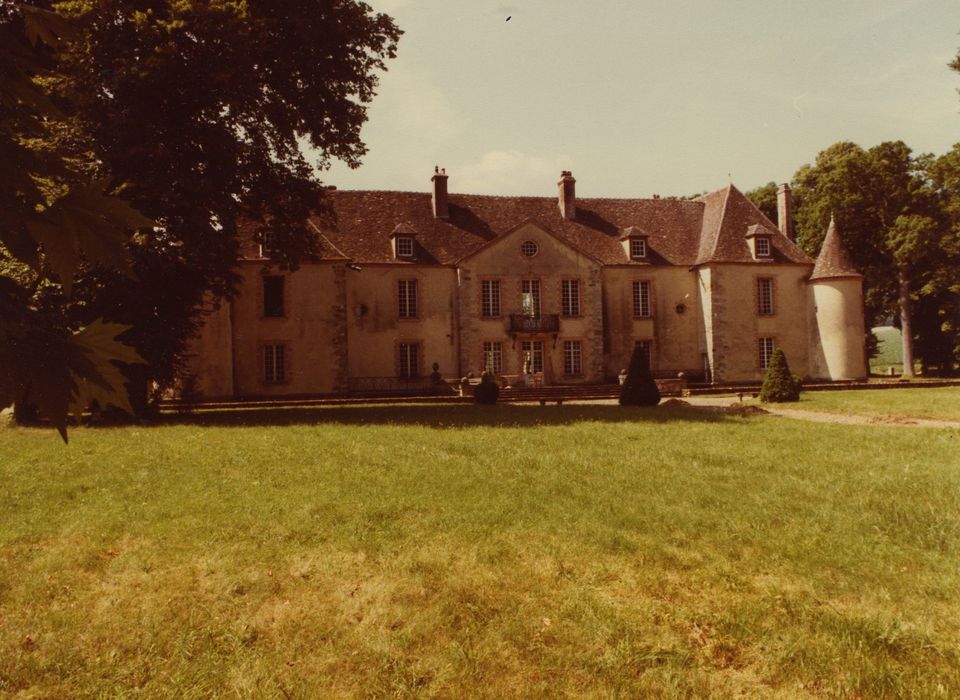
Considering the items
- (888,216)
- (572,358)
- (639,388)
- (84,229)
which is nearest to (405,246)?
(572,358)

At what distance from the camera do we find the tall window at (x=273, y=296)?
109 ft

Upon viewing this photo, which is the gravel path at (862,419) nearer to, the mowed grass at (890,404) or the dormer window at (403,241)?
the mowed grass at (890,404)

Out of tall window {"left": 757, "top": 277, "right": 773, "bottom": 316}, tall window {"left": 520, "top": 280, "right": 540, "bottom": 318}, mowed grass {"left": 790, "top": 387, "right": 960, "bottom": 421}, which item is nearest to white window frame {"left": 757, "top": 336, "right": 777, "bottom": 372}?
tall window {"left": 757, "top": 277, "right": 773, "bottom": 316}

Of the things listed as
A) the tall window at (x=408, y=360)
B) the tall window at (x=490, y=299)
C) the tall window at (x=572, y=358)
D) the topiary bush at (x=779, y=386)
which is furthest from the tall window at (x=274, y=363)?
the topiary bush at (x=779, y=386)

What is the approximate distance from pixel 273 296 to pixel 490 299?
35.2ft

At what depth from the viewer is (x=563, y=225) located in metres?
39.1

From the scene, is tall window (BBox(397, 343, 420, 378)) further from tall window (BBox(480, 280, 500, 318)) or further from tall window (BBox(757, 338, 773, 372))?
tall window (BBox(757, 338, 773, 372))

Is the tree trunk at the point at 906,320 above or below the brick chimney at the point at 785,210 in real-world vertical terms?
below

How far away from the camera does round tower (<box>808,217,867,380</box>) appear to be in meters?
36.3

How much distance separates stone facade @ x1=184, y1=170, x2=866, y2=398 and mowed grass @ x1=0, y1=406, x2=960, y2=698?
2196 cm

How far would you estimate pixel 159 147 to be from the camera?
17703 mm

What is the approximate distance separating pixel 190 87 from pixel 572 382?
23.2 meters

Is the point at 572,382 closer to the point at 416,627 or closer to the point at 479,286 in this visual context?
the point at 479,286

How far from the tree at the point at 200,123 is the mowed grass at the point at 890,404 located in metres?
16.9
